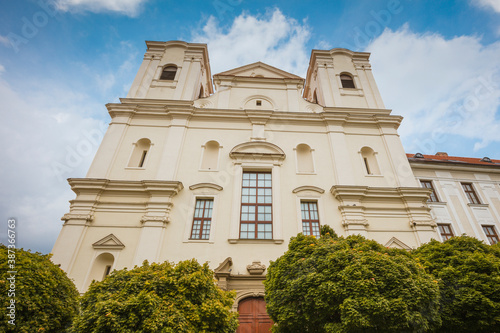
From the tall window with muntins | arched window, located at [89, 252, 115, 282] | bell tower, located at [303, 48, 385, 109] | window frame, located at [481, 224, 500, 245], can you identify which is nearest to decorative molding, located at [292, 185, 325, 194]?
the tall window with muntins

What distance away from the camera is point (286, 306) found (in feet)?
22.2

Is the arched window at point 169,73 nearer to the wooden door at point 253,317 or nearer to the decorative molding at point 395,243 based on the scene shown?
the wooden door at point 253,317

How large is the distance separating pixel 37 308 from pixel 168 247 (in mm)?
6059

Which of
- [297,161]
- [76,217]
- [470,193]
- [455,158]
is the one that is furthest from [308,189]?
[455,158]

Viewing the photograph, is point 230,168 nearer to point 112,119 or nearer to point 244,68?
point 112,119

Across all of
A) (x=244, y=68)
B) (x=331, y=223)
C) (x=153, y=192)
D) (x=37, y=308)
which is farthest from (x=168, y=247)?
(x=244, y=68)

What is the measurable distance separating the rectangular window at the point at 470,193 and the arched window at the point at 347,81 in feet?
31.4

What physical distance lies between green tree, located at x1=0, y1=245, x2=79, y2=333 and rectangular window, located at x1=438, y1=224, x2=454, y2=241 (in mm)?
16115

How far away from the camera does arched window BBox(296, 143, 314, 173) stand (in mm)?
14695

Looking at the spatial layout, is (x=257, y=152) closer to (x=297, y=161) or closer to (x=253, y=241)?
(x=297, y=161)

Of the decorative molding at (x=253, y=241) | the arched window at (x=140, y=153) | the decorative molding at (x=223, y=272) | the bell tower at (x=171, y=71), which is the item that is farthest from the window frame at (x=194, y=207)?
the bell tower at (x=171, y=71)

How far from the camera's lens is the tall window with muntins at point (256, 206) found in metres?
12.2

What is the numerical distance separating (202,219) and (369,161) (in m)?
10.2

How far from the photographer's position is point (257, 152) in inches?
574
